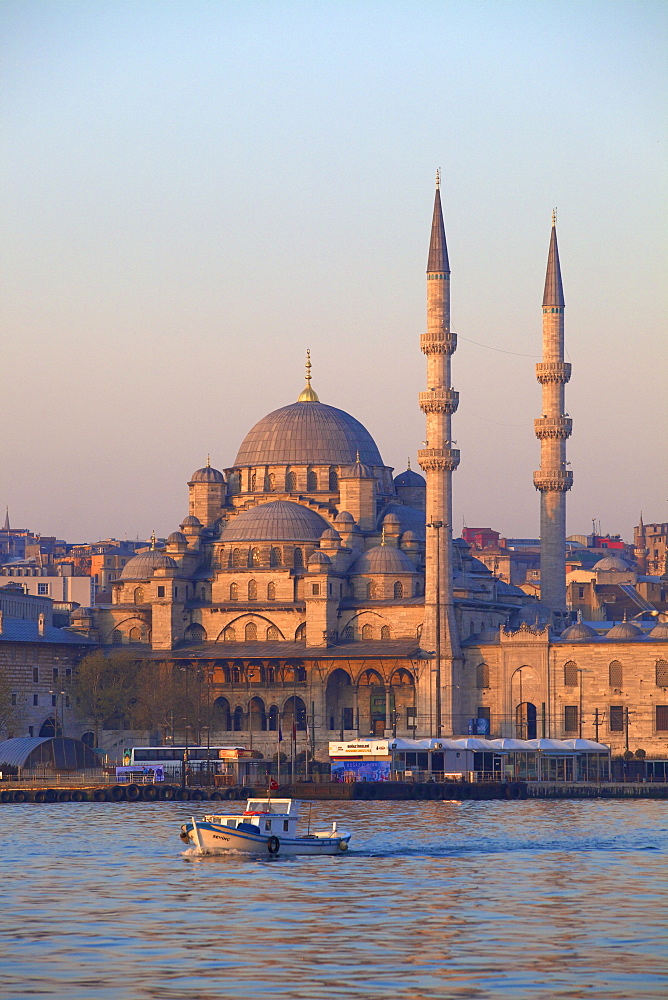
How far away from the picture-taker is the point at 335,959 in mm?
26484

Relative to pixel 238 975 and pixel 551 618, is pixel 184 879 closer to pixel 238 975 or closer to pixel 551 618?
pixel 238 975

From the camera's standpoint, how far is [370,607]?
84062 millimetres

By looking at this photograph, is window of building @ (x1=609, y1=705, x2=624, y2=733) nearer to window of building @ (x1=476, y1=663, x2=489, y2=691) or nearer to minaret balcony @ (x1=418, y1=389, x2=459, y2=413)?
window of building @ (x1=476, y1=663, x2=489, y2=691)

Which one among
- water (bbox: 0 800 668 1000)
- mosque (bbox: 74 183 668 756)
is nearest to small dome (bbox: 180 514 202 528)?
mosque (bbox: 74 183 668 756)

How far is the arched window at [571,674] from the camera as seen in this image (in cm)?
7919

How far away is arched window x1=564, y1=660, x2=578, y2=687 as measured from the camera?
79188 mm

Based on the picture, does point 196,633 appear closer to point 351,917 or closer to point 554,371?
point 554,371

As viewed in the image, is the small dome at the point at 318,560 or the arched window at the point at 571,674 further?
the small dome at the point at 318,560

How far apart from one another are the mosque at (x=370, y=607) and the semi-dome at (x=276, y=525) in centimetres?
9

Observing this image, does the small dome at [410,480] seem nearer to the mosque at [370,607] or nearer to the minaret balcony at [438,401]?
the mosque at [370,607]

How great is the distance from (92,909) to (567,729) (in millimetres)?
48719

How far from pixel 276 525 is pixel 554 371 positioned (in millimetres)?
13713

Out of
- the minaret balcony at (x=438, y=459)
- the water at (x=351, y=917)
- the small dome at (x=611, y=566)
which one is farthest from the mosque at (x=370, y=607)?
the small dome at (x=611, y=566)

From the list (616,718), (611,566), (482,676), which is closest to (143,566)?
(482,676)
